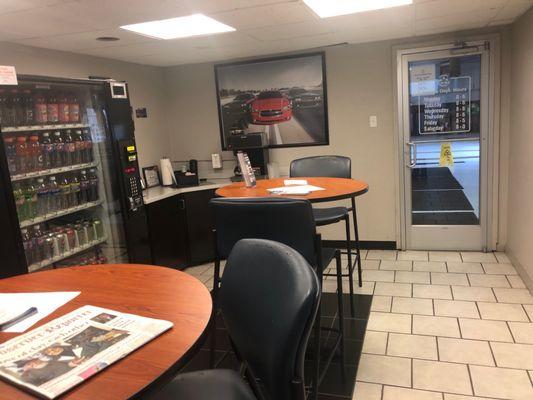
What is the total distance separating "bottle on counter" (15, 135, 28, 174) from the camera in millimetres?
2879

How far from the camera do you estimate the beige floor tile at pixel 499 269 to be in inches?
148

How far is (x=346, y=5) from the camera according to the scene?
2891mm

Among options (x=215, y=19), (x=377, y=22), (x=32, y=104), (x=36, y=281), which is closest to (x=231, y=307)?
(x=36, y=281)

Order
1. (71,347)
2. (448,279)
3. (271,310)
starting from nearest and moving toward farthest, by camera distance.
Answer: (71,347)
(271,310)
(448,279)

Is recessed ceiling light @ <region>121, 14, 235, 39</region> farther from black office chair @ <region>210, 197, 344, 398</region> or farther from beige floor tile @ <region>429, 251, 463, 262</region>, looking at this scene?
beige floor tile @ <region>429, 251, 463, 262</region>

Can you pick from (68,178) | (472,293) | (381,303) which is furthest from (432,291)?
(68,178)

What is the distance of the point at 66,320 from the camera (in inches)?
48.8

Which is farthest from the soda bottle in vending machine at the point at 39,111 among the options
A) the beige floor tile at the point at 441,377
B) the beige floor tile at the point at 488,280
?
the beige floor tile at the point at 488,280

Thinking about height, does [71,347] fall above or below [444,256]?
above

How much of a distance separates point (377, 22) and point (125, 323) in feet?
9.98

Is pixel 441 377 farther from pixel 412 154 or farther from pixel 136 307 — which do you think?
pixel 412 154

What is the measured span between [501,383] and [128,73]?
4.05 meters

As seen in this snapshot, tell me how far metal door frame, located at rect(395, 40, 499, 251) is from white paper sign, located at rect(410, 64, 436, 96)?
8cm

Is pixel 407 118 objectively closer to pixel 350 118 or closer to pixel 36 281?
pixel 350 118
